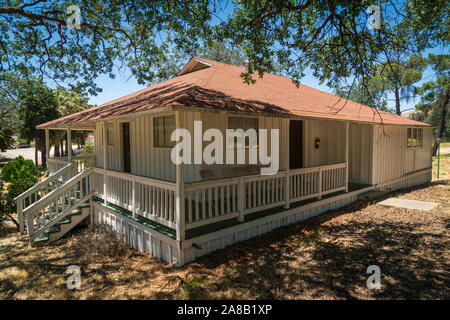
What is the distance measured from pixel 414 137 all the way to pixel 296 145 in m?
7.62


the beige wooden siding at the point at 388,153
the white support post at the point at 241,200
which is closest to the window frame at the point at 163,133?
the white support post at the point at 241,200

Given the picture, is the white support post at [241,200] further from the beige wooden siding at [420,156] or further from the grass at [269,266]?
the beige wooden siding at [420,156]

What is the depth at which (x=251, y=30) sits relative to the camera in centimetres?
698

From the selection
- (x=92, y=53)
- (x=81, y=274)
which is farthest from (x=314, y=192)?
(x=92, y=53)

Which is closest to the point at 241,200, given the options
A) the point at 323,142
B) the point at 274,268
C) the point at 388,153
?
the point at 274,268

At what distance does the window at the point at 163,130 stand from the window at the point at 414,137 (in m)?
11.5

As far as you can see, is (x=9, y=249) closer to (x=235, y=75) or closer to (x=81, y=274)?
(x=81, y=274)

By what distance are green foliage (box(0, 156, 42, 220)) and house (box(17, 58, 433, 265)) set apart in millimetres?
859

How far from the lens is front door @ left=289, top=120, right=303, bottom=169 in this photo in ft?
32.6

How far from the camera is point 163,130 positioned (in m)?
8.07

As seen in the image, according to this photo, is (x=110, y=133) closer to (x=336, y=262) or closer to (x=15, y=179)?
(x=15, y=179)

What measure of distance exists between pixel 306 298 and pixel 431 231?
489cm

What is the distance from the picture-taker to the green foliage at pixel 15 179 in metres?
9.76

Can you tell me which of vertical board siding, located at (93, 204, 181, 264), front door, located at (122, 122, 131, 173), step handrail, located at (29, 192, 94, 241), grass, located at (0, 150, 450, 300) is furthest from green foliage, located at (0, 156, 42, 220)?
vertical board siding, located at (93, 204, 181, 264)
